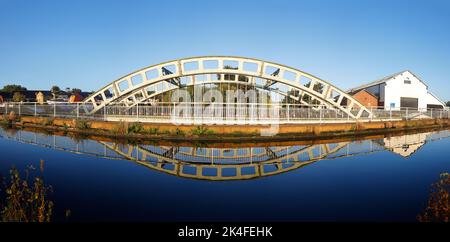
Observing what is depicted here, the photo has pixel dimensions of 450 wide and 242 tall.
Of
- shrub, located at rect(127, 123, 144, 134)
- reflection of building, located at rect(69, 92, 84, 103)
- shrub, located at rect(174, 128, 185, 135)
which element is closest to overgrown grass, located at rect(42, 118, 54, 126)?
shrub, located at rect(127, 123, 144, 134)

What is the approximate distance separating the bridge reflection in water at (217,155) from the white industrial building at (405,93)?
28679 millimetres

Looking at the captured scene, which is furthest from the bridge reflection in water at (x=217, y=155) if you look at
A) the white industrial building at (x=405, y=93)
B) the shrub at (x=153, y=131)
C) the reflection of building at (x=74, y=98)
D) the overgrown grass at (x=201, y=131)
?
the reflection of building at (x=74, y=98)

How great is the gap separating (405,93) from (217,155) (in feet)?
125

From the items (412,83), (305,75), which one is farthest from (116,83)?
(412,83)

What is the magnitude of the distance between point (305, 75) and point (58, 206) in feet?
57.0

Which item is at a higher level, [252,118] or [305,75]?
[305,75]

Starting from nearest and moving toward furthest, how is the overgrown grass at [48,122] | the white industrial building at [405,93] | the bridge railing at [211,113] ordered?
1. the bridge railing at [211,113]
2. the overgrown grass at [48,122]
3. the white industrial building at [405,93]

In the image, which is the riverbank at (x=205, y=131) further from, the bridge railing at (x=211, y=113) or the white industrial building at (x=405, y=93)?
the white industrial building at (x=405, y=93)

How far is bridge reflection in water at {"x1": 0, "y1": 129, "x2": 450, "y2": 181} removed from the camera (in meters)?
7.89

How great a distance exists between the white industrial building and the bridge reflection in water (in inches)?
1129

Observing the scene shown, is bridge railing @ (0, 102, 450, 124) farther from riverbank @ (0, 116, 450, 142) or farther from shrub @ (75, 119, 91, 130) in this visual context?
shrub @ (75, 119, 91, 130)

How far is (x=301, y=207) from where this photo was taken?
5.18 m

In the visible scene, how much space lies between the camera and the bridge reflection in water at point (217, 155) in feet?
25.9
